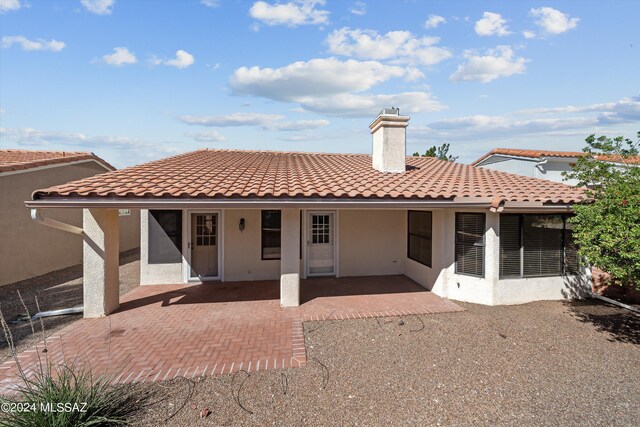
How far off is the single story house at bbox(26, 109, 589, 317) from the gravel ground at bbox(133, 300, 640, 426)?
185cm

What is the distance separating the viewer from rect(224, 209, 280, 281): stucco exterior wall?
956 cm

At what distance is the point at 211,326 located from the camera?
629cm

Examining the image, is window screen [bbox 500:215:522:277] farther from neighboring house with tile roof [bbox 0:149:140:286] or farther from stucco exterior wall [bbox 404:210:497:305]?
neighboring house with tile roof [bbox 0:149:140:286]

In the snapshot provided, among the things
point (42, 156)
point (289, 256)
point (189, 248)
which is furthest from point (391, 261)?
point (42, 156)

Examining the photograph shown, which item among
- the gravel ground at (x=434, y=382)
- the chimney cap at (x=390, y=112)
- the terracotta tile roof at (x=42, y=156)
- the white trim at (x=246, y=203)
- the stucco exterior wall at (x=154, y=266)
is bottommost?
the gravel ground at (x=434, y=382)

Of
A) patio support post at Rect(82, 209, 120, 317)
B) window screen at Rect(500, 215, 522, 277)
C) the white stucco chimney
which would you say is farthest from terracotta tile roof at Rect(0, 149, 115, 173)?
window screen at Rect(500, 215, 522, 277)

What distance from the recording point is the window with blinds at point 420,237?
29.2 feet

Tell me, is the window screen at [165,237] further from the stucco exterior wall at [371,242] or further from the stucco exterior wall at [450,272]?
the stucco exterior wall at [450,272]

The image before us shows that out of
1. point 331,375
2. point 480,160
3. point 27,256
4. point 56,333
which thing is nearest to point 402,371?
point 331,375

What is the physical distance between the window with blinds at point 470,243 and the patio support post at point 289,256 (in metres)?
4.28

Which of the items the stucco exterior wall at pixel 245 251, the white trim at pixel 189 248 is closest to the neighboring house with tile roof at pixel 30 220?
the white trim at pixel 189 248

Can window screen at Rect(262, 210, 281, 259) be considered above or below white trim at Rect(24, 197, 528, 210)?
below

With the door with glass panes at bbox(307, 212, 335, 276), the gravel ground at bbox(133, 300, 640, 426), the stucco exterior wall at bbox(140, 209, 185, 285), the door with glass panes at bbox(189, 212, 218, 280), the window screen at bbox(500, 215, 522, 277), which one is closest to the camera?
the gravel ground at bbox(133, 300, 640, 426)

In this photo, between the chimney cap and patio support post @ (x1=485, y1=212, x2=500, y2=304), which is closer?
patio support post @ (x1=485, y1=212, x2=500, y2=304)
